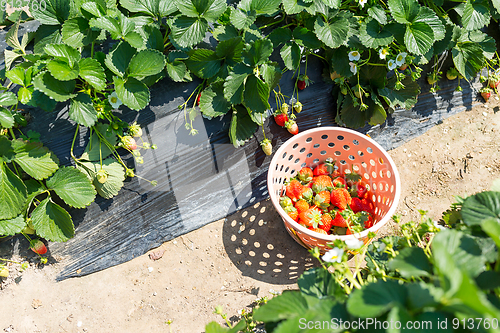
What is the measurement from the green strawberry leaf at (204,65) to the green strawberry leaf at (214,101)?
0.19 feet

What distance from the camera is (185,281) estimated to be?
5.56 ft

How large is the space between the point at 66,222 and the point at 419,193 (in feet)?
6.14

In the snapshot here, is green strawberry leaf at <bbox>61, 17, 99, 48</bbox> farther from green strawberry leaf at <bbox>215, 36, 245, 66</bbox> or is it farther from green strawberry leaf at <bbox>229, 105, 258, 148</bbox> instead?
green strawberry leaf at <bbox>229, 105, 258, 148</bbox>

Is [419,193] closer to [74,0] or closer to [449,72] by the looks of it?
[449,72]

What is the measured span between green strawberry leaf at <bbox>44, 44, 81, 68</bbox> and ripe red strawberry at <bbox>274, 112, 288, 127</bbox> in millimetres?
941

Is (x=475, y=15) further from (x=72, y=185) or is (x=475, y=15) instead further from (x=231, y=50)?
(x=72, y=185)

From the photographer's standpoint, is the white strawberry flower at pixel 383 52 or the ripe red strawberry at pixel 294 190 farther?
the ripe red strawberry at pixel 294 190

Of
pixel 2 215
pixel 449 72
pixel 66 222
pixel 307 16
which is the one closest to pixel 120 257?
pixel 66 222

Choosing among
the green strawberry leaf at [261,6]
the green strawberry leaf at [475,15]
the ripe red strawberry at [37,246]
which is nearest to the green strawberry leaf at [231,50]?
the green strawberry leaf at [261,6]

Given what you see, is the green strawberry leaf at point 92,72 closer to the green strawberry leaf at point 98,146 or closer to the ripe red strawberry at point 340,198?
the green strawberry leaf at point 98,146

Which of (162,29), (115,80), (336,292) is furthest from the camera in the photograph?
(162,29)

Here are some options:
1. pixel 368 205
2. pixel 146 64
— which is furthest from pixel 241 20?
pixel 368 205

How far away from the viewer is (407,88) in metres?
1.73

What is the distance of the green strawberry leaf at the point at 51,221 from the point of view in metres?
1.47
